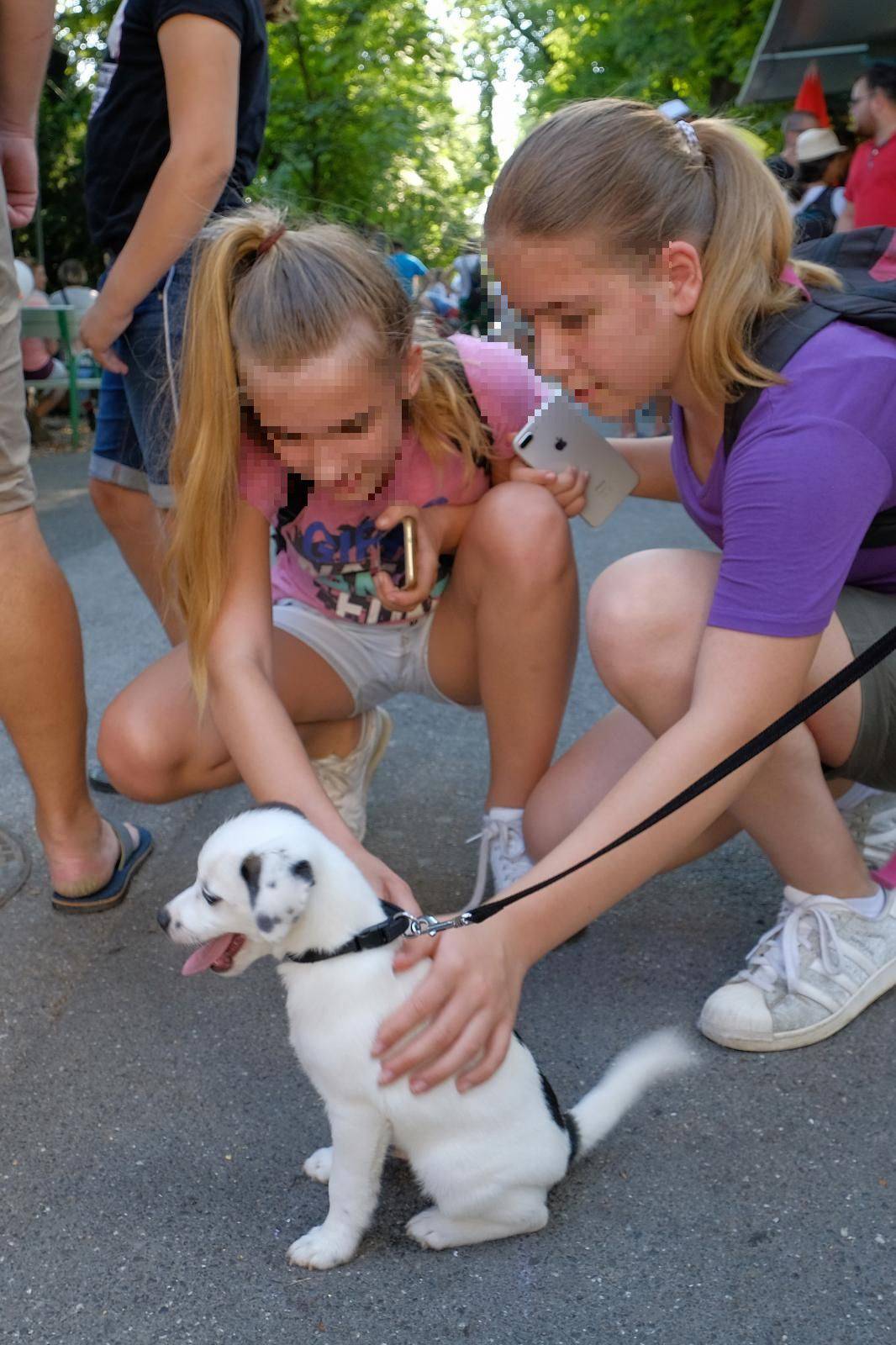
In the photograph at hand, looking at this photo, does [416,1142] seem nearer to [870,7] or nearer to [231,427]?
[231,427]

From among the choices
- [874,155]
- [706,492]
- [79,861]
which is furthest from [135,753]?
[874,155]

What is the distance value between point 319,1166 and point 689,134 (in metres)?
1.59

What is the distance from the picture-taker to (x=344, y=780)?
2.54 meters

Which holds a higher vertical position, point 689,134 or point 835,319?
point 689,134

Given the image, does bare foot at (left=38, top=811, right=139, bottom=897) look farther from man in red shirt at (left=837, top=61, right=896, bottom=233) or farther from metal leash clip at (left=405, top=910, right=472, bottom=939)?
man in red shirt at (left=837, top=61, right=896, bottom=233)

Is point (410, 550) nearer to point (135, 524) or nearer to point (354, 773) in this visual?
point (354, 773)

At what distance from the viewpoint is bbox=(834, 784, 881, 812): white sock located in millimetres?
2324

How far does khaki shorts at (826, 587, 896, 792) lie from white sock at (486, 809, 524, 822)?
623mm

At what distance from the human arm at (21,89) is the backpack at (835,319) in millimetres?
1437

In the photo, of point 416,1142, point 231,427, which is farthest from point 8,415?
point 416,1142

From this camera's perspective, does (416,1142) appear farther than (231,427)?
No

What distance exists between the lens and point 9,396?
208 cm

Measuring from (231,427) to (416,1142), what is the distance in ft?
3.79

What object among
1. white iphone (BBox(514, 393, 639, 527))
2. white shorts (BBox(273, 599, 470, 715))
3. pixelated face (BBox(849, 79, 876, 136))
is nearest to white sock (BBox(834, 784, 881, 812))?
white iphone (BBox(514, 393, 639, 527))
